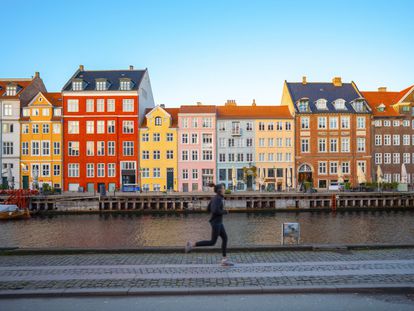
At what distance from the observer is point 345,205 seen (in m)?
47.1

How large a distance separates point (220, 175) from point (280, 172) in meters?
9.29

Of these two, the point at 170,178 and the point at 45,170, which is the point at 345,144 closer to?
the point at 170,178

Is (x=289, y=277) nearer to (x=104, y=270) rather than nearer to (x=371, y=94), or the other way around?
Answer: (x=104, y=270)

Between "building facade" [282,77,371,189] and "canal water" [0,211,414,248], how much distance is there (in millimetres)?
15939

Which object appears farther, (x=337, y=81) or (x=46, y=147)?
(x=337, y=81)

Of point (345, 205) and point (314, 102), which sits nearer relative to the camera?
point (345, 205)

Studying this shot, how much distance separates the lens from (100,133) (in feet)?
197

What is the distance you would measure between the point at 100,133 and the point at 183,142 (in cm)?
1285

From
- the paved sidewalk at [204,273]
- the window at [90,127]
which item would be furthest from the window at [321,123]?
the paved sidewalk at [204,273]

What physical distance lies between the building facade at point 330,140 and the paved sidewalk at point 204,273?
160 feet

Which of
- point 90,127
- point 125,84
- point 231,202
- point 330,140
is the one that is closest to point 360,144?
point 330,140

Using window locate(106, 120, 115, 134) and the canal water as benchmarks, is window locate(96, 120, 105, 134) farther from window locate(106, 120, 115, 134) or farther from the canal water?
the canal water

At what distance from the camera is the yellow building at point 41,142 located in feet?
197

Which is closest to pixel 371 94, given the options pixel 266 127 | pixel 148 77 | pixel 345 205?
pixel 266 127
